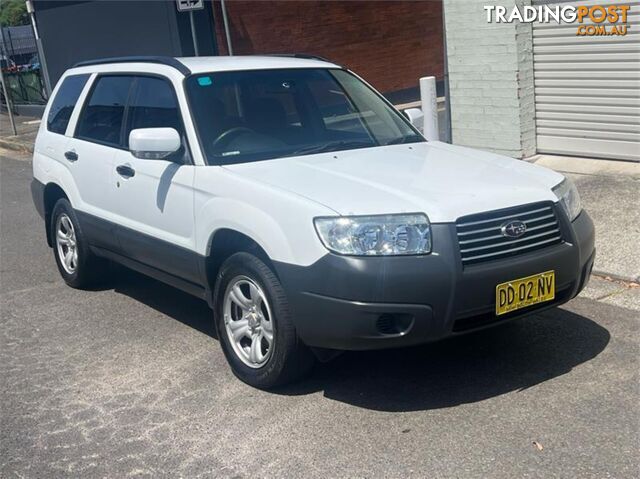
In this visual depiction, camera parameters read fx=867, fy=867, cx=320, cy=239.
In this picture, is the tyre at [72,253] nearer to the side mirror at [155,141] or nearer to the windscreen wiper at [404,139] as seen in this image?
the side mirror at [155,141]

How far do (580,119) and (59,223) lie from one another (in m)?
5.98

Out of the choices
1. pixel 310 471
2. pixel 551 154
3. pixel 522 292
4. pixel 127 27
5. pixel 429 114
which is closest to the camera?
pixel 310 471

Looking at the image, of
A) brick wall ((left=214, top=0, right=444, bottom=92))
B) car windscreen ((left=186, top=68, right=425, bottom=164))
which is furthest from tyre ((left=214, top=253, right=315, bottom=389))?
brick wall ((left=214, top=0, right=444, bottom=92))

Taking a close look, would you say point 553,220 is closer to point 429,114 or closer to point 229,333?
point 229,333

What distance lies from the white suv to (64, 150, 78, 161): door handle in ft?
0.22

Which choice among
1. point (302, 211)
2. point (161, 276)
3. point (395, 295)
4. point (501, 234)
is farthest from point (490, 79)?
point (395, 295)

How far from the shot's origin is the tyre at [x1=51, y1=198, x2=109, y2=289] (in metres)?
6.76

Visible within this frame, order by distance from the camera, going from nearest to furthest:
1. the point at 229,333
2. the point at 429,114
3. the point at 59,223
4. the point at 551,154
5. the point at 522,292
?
1. the point at 522,292
2. the point at 229,333
3. the point at 59,223
4. the point at 429,114
5. the point at 551,154

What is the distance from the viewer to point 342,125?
5.76 metres

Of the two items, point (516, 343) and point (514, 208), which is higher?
point (514, 208)

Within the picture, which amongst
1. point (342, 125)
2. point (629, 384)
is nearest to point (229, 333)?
point (342, 125)

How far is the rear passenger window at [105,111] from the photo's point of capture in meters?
6.18

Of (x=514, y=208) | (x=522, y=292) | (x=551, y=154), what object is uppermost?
(x=514, y=208)

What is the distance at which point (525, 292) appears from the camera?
4.45 meters
